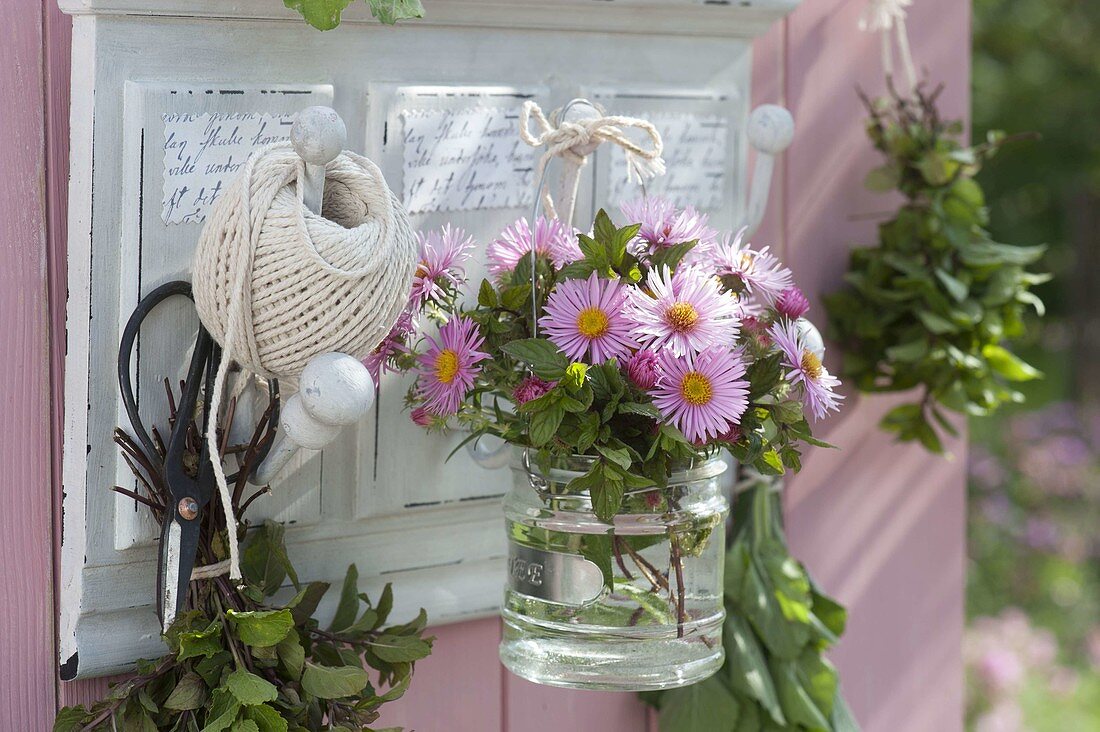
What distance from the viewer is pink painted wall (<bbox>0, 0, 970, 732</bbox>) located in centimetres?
67

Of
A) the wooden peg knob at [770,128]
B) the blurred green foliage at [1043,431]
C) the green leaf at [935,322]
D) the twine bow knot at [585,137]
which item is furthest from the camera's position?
the blurred green foliage at [1043,431]

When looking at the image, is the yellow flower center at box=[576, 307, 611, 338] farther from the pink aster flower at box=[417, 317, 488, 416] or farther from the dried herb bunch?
the dried herb bunch

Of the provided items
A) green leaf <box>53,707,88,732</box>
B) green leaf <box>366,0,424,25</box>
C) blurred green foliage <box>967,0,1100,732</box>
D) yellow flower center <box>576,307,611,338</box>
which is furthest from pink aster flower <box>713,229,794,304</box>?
blurred green foliage <box>967,0,1100,732</box>

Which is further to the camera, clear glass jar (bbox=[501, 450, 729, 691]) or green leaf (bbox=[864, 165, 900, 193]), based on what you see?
green leaf (bbox=[864, 165, 900, 193])

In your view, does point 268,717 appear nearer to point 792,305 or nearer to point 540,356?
point 540,356

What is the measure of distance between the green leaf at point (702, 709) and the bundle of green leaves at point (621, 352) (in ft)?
0.98

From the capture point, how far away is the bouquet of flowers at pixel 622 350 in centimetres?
62

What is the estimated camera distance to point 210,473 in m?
0.66

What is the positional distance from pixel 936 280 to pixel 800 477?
8.4 inches

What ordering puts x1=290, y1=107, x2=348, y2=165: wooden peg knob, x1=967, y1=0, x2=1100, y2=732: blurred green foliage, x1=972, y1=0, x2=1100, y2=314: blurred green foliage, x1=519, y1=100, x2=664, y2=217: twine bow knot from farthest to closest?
x1=972, y1=0, x2=1100, y2=314: blurred green foliage < x1=967, y1=0, x2=1100, y2=732: blurred green foliage < x1=519, y1=100, x2=664, y2=217: twine bow knot < x1=290, y1=107, x2=348, y2=165: wooden peg knob

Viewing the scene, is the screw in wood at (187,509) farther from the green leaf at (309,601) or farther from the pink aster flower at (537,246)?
the pink aster flower at (537,246)

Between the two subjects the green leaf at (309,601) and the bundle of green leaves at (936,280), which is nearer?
the green leaf at (309,601)

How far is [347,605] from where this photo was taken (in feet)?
2.43

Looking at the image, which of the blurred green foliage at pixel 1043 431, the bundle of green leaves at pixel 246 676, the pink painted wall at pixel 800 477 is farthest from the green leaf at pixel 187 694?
the blurred green foliage at pixel 1043 431
